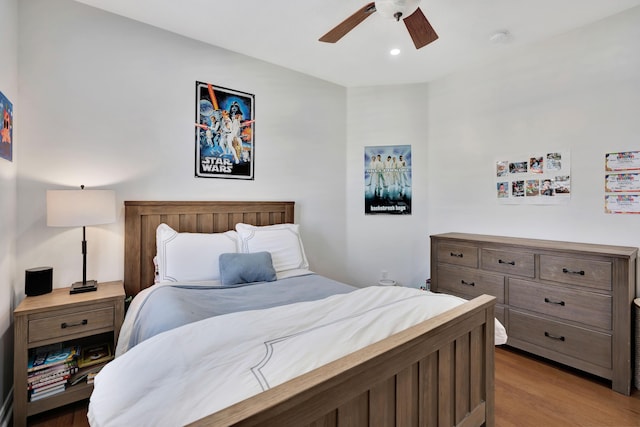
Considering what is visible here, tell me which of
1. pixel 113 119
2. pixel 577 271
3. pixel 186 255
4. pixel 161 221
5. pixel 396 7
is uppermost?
pixel 396 7

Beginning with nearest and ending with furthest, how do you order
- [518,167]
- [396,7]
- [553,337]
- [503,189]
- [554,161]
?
[396,7] < [553,337] < [554,161] < [518,167] < [503,189]

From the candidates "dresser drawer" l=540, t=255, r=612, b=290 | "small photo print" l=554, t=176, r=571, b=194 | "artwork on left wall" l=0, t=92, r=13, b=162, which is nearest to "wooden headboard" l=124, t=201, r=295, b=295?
"artwork on left wall" l=0, t=92, r=13, b=162

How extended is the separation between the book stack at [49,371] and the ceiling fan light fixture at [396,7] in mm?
2877

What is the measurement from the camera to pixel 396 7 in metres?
1.71

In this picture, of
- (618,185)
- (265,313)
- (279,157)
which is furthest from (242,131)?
(618,185)

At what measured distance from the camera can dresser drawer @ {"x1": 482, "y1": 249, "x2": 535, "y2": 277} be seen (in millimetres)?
2434

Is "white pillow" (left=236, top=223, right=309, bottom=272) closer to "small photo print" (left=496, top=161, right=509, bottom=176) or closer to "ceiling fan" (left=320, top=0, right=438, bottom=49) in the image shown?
"ceiling fan" (left=320, top=0, right=438, bottom=49)

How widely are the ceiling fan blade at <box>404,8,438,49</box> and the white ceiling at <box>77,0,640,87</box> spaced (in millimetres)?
320

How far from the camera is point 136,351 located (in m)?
1.12

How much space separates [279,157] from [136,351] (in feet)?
7.76

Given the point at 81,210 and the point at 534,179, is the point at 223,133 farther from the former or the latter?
the point at 534,179

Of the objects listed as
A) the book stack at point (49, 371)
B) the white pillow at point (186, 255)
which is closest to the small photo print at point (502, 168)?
the white pillow at point (186, 255)

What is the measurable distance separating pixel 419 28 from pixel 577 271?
2.07m

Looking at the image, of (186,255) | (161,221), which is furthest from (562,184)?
(161,221)
